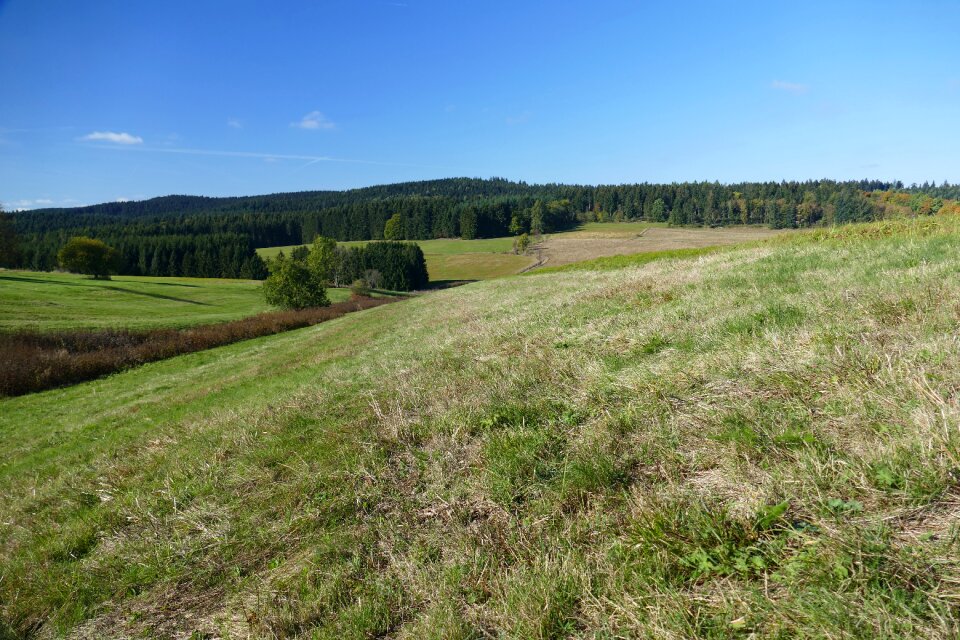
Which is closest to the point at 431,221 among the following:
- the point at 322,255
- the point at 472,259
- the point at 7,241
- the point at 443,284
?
the point at 472,259

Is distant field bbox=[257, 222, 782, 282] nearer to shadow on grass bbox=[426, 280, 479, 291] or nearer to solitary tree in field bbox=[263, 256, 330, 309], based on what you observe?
shadow on grass bbox=[426, 280, 479, 291]

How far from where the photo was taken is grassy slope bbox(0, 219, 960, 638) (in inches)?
94.8

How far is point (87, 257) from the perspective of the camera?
79.2 meters

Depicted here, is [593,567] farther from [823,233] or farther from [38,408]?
[38,408]

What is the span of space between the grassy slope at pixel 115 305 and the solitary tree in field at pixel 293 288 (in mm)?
2628

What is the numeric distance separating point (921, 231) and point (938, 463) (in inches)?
606

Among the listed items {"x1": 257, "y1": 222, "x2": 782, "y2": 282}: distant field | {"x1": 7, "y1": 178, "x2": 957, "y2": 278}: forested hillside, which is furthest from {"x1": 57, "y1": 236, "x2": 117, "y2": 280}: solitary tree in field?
{"x1": 257, "y1": 222, "x2": 782, "y2": 282}: distant field

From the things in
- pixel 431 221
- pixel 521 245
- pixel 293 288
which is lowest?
pixel 293 288

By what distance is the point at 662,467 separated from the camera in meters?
3.51

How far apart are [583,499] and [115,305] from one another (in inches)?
2269

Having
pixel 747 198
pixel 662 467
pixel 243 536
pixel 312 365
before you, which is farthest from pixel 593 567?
pixel 747 198

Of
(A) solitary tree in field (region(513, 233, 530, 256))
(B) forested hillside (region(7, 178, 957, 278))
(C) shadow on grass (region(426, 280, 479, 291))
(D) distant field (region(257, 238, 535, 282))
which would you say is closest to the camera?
(C) shadow on grass (region(426, 280, 479, 291))

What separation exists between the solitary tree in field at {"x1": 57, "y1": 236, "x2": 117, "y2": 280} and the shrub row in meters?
61.4

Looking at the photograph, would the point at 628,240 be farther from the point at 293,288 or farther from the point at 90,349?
the point at 90,349
